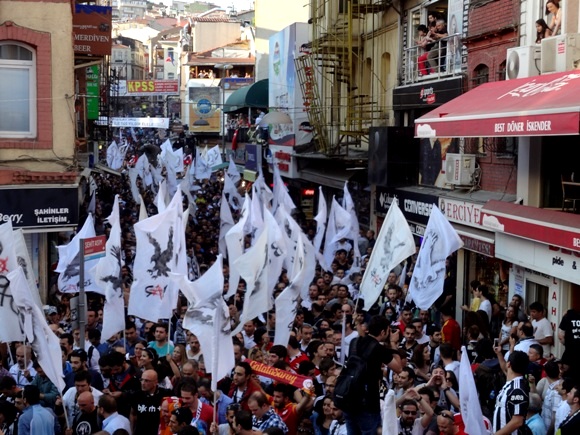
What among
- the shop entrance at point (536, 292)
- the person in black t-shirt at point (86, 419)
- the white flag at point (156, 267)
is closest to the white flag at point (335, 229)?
the shop entrance at point (536, 292)

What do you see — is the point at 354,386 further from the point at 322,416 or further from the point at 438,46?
the point at 438,46

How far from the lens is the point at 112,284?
45.5 feet

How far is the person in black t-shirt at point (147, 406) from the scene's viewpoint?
9578mm

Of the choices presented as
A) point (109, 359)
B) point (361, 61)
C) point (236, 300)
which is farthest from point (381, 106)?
point (109, 359)

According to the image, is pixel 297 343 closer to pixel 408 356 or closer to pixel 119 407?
pixel 408 356

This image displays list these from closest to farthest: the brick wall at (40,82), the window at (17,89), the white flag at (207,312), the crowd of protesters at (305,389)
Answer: the crowd of protesters at (305,389), the white flag at (207,312), the brick wall at (40,82), the window at (17,89)

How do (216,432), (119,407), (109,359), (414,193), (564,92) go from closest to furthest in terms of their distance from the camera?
(216,432)
(119,407)
(109,359)
(564,92)
(414,193)

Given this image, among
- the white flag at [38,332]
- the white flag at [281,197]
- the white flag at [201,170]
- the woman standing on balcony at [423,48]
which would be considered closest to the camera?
the white flag at [38,332]

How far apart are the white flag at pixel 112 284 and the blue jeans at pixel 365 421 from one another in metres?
5.40

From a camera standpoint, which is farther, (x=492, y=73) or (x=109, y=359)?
(x=492, y=73)

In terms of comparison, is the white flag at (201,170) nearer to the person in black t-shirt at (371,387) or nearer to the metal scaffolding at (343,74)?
the metal scaffolding at (343,74)

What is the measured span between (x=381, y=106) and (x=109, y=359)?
16.7m

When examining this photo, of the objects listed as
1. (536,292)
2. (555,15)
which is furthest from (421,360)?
(555,15)

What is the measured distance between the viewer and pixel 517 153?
1752 cm
